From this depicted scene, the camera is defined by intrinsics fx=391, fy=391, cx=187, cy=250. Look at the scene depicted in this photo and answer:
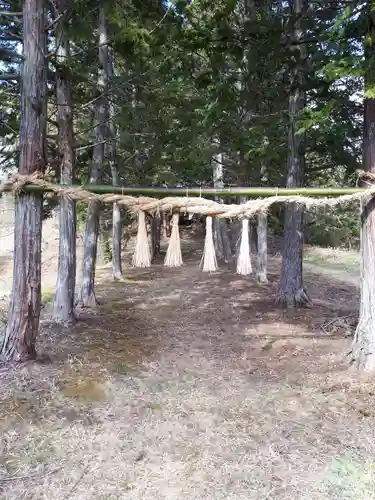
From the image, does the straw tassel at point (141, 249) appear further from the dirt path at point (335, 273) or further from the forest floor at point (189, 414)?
the dirt path at point (335, 273)

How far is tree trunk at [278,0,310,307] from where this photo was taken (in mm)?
7918

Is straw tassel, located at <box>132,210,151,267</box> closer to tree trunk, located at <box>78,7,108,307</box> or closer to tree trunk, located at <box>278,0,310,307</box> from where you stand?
tree trunk, located at <box>78,7,108,307</box>

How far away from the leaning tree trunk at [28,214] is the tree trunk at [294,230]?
4914 mm

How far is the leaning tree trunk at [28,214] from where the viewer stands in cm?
475

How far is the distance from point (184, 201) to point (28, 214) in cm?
195

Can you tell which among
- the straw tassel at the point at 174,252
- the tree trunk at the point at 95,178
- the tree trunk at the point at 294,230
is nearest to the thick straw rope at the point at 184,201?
the straw tassel at the point at 174,252

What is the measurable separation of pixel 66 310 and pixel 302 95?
6.28 meters

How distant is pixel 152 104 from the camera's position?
828 centimetres

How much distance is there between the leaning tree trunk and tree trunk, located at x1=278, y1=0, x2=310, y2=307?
491 centimetres

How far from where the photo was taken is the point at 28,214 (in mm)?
4766

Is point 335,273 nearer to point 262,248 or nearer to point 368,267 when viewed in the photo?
point 262,248

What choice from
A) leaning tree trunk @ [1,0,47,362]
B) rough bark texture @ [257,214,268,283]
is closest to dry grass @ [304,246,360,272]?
rough bark texture @ [257,214,268,283]

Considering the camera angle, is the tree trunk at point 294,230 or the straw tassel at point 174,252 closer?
the straw tassel at point 174,252

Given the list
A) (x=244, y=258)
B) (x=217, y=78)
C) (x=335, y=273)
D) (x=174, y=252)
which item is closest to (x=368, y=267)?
(x=244, y=258)
